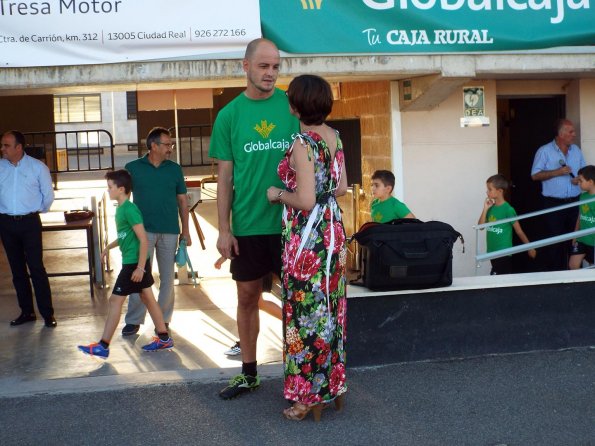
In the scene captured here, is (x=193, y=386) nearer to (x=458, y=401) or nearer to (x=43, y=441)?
(x=43, y=441)

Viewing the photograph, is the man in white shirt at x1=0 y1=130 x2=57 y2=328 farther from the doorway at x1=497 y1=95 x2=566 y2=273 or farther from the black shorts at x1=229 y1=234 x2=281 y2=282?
the doorway at x1=497 y1=95 x2=566 y2=273

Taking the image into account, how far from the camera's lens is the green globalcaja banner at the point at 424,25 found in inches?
300

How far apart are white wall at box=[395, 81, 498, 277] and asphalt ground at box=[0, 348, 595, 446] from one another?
10.6ft

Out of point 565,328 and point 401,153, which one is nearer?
point 565,328

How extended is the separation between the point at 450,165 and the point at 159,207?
3.14 metres

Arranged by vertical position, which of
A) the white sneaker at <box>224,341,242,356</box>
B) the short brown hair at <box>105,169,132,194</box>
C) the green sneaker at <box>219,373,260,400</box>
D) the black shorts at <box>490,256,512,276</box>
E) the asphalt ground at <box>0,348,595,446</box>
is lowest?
the asphalt ground at <box>0,348,595,446</box>

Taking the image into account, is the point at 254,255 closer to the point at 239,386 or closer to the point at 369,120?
the point at 239,386

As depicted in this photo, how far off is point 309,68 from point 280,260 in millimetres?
2818

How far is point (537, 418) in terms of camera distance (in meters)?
5.22

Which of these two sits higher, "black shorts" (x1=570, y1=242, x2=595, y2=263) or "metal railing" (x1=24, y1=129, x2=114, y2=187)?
"metal railing" (x1=24, y1=129, x2=114, y2=187)

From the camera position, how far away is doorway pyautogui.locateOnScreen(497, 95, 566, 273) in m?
10.4

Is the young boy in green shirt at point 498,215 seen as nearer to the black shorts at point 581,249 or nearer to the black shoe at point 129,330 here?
the black shorts at point 581,249

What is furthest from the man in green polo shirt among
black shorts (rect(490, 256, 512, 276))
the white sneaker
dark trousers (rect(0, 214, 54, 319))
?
black shorts (rect(490, 256, 512, 276))

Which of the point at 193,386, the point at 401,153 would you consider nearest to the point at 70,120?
the point at 401,153
